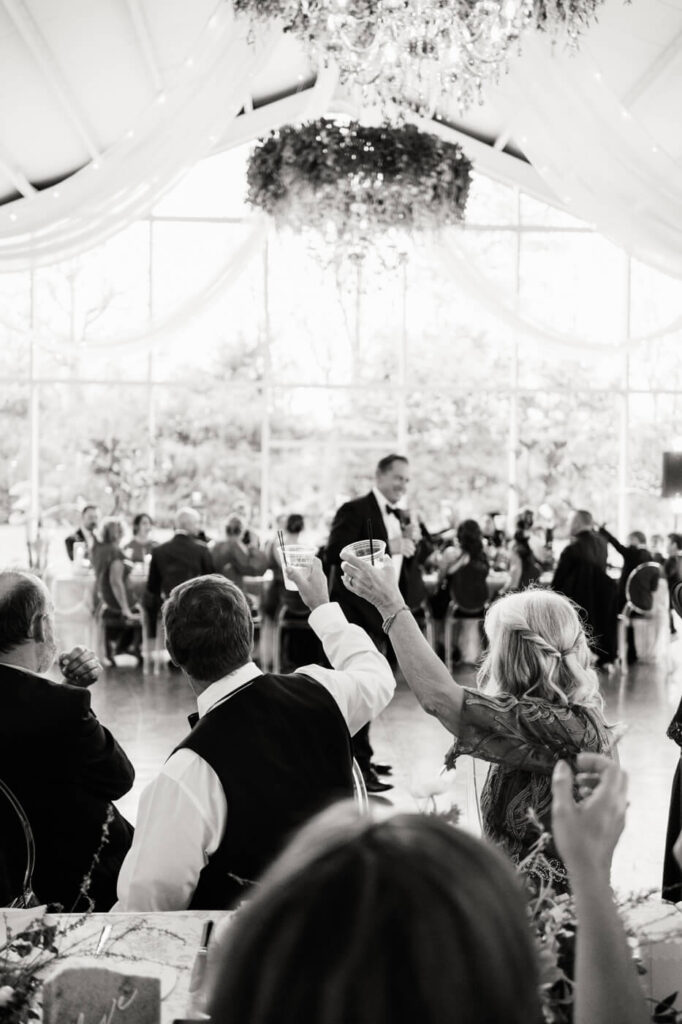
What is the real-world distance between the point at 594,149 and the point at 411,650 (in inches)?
212

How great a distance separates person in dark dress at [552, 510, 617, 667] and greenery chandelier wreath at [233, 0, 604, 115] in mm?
4063

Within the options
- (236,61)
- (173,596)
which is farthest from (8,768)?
(236,61)

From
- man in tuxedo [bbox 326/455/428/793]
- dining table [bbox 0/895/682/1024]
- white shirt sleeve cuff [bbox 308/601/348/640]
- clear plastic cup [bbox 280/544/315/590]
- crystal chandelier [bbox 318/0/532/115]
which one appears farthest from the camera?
man in tuxedo [bbox 326/455/428/793]

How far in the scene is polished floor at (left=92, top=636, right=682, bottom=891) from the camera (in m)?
4.67

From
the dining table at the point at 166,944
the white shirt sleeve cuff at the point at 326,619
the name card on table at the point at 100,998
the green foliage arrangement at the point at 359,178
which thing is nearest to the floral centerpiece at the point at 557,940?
the dining table at the point at 166,944

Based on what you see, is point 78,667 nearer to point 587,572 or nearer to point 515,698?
point 515,698

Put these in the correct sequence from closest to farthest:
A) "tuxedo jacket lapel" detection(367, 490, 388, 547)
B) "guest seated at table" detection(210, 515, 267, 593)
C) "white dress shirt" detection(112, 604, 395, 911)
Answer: "white dress shirt" detection(112, 604, 395, 911), "tuxedo jacket lapel" detection(367, 490, 388, 547), "guest seated at table" detection(210, 515, 267, 593)

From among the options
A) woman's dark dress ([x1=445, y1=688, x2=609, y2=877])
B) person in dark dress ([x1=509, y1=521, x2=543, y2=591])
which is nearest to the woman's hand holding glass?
woman's dark dress ([x1=445, y1=688, x2=609, y2=877])

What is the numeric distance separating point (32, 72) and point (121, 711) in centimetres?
554

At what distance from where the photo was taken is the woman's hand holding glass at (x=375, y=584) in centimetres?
221

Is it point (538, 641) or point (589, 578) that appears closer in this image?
point (538, 641)

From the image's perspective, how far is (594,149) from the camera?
22.0ft

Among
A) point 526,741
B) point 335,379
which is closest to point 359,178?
point 526,741

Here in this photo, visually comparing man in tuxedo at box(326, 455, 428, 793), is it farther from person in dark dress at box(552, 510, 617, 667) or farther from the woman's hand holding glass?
the woman's hand holding glass
